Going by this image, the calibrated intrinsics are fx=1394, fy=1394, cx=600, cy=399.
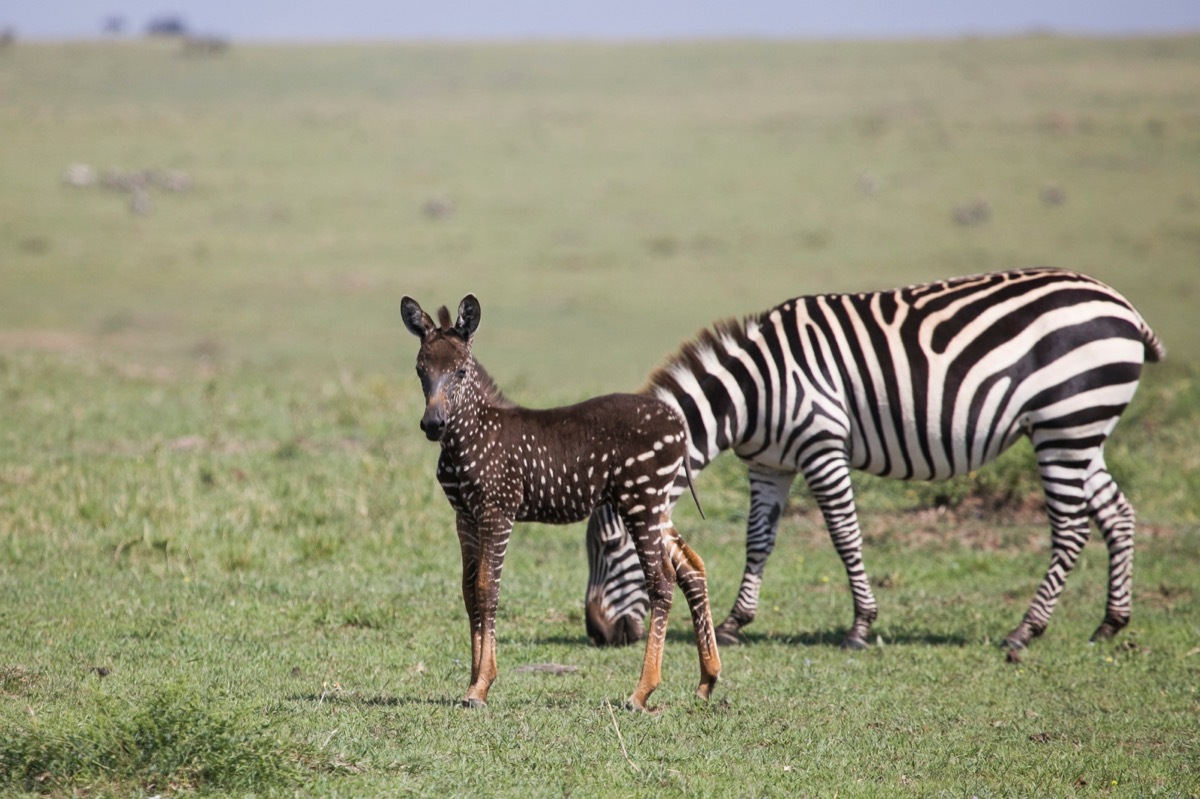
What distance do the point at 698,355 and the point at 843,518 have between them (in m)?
1.44

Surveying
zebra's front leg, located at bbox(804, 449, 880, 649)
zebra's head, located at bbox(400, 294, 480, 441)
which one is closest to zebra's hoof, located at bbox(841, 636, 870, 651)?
zebra's front leg, located at bbox(804, 449, 880, 649)

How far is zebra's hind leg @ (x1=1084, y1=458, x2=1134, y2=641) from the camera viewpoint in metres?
9.29

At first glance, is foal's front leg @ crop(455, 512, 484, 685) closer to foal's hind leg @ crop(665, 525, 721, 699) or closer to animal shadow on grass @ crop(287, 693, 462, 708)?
animal shadow on grass @ crop(287, 693, 462, 708)

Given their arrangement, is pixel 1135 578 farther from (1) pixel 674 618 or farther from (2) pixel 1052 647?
(1) pixel 674 618

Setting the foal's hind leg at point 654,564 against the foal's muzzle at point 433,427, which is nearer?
the foal's muzzle at point 433,427

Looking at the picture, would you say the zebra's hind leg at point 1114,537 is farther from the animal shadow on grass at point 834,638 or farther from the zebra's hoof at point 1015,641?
the animal shadow on grass at point 834,638

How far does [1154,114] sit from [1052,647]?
52.1m

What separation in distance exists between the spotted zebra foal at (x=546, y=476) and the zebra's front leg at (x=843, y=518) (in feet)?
6.65

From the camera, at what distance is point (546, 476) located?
700 centimetres

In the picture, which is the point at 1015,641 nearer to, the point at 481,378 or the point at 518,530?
the point at 481,378

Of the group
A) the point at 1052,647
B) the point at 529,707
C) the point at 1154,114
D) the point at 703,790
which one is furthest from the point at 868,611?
the point at 1154,114

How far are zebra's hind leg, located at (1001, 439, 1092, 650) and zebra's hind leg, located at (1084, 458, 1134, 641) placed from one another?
114 millimetres

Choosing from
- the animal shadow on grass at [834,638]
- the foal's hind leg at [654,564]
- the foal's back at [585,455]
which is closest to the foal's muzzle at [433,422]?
the foal's back at [585,455]

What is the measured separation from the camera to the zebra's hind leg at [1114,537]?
9.29 m
